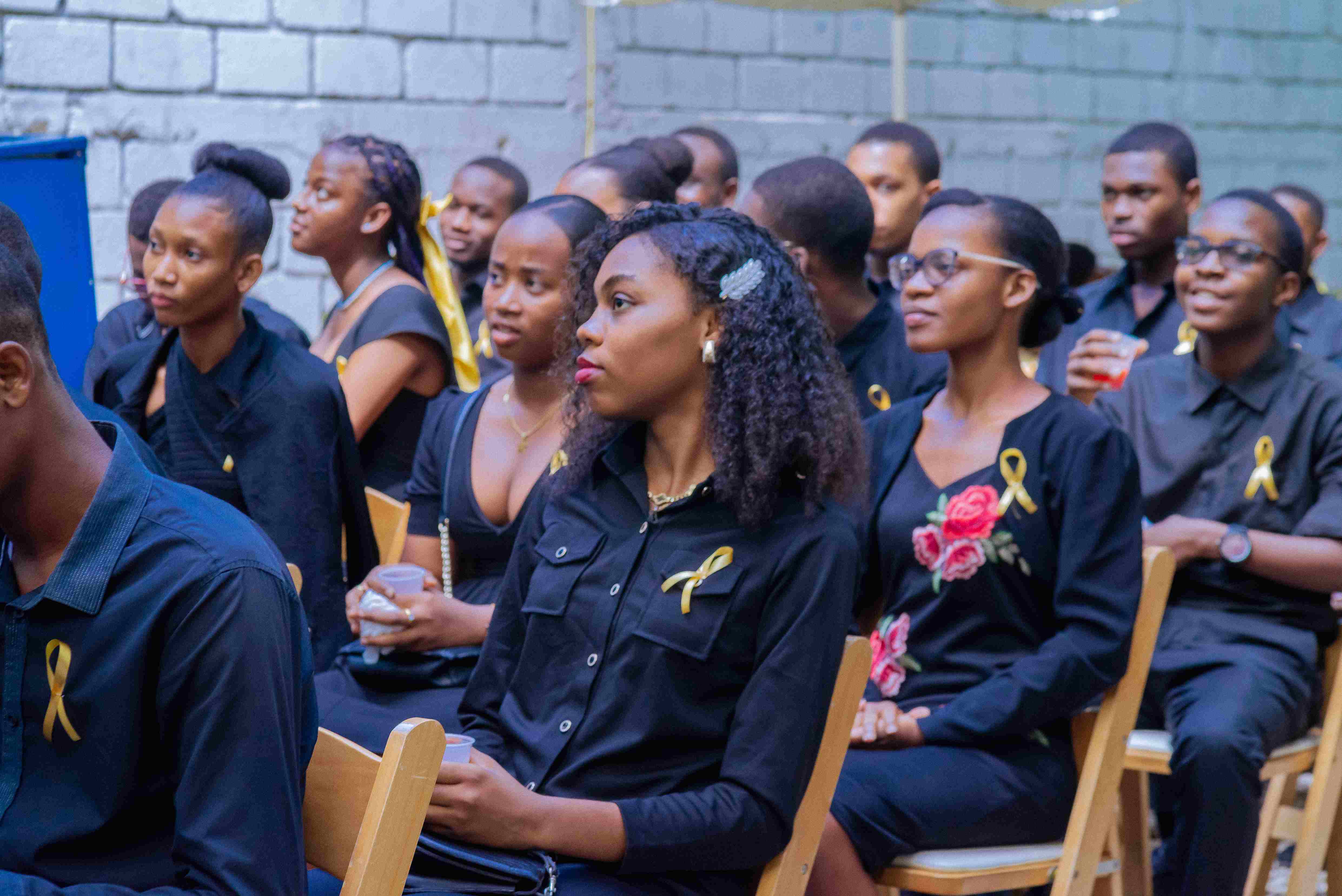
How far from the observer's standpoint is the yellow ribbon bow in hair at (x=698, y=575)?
205 centimetres

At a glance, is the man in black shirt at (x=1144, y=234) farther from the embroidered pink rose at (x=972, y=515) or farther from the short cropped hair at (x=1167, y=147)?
the embroidered pink rose at (x=972, y=515)

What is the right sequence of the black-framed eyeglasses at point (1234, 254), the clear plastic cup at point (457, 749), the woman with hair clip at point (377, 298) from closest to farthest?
the clear plastic cup at point (457, 749), the black-framed eyeglasses at point (1234, 254), the woman with hair clip at point (377, 298)

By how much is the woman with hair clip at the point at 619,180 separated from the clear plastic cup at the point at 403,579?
132 cm

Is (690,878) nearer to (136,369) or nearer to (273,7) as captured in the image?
(136,369)

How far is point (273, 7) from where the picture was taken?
5836mm

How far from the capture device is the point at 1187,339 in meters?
3.88

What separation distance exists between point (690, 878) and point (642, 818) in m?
0.14

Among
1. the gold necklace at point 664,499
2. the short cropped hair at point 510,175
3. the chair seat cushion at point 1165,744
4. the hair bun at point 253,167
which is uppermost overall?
the hair bun at point 253,167

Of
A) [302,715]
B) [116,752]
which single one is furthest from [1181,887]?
[116,752]

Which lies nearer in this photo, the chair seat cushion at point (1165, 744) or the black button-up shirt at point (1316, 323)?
the chair seat cushion at point (1165, 744)

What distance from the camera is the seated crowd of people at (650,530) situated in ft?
4.80

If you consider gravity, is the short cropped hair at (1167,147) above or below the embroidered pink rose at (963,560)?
above

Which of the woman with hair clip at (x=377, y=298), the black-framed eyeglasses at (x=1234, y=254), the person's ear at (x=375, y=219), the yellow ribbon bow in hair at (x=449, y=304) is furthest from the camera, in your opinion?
the yellow ribbon bow in hair at (x=449, y=304)

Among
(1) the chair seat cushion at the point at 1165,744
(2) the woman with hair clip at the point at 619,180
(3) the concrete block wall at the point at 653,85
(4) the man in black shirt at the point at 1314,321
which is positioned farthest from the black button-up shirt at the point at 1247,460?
(3) the concrete block wall at the point at 653,85
